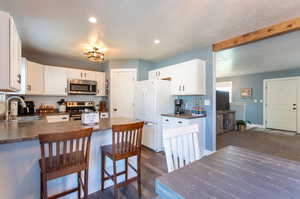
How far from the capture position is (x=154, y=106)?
3.44 meters

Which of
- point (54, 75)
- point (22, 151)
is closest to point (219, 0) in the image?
point (22, 151)

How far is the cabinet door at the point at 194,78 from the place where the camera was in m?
3.12

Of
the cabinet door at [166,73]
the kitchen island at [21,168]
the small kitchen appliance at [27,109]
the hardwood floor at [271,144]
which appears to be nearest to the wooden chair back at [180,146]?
the kitchen island at [21,168]

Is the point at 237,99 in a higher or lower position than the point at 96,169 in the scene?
higher

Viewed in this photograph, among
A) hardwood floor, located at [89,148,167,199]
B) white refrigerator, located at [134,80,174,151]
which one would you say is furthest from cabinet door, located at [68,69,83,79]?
hardwood floor, located at [89,148,167,199]

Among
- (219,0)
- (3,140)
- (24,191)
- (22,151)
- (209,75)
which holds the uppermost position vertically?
(219,0)

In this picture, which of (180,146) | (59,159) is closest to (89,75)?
(59,159)

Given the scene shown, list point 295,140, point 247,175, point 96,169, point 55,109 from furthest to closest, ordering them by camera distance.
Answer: point 295,140
point 55,109
point 96,169
point 247,175

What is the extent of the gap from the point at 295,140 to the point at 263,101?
→ 2.14 metres

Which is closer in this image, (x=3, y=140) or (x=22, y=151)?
(x=3, y=140)

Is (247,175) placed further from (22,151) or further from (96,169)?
(22,151)

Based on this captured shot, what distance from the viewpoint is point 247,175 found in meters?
0.93

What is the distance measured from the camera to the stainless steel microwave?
157 inches

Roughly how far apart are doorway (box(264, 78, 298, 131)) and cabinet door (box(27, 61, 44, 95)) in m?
7.90
